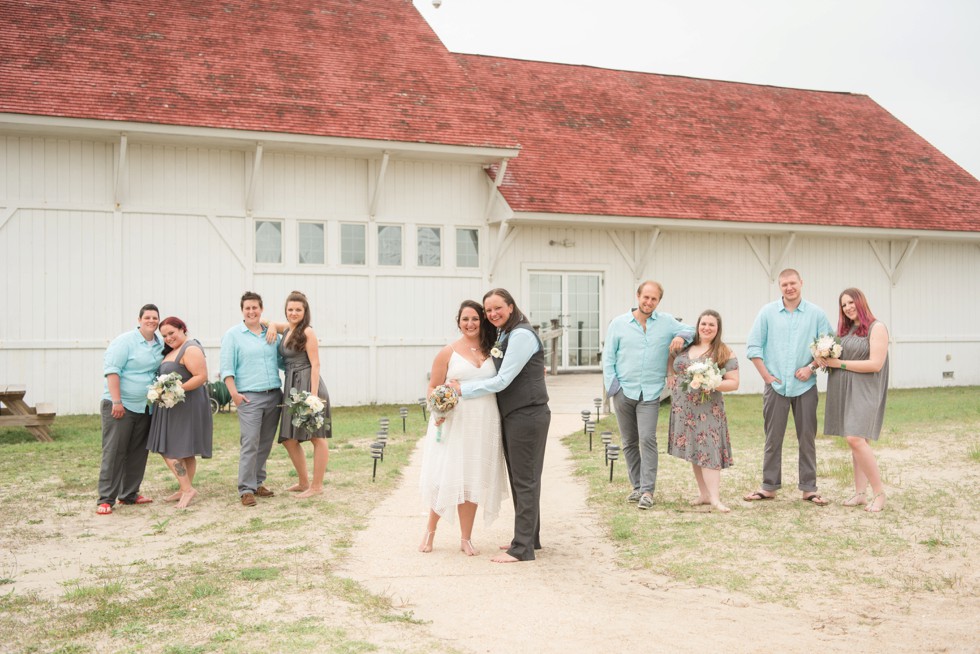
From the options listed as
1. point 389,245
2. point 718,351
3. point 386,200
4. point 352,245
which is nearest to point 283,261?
point 352,245

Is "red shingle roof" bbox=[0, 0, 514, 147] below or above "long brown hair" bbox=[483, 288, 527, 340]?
above

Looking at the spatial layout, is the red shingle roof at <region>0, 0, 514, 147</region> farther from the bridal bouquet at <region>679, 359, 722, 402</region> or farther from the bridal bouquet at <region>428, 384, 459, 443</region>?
the bridal bouquet at <region>428, 384, 459, 443</region>

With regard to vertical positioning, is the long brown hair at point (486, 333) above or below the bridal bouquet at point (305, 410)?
above

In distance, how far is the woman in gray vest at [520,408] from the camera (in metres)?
6.45

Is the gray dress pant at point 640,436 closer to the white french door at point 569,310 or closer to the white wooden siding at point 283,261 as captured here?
the white wooden siding at point 283,261

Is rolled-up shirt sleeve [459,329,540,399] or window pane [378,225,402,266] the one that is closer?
rolled-up shirt sleeve [459,329,540,399]

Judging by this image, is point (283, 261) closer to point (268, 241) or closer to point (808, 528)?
point (268, 241)

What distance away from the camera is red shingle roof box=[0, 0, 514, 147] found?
1556cm

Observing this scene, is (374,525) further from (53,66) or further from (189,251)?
(53,66)

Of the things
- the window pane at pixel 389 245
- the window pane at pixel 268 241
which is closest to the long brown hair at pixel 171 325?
the window pane at pixel 268 241

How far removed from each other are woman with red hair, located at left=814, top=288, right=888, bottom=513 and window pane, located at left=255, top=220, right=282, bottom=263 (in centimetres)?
1127

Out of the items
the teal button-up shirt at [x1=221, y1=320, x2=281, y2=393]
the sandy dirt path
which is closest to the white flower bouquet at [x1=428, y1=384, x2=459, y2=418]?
the sandy dirt path

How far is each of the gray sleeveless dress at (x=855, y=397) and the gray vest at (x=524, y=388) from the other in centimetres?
270

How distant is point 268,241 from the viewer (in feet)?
55.7
